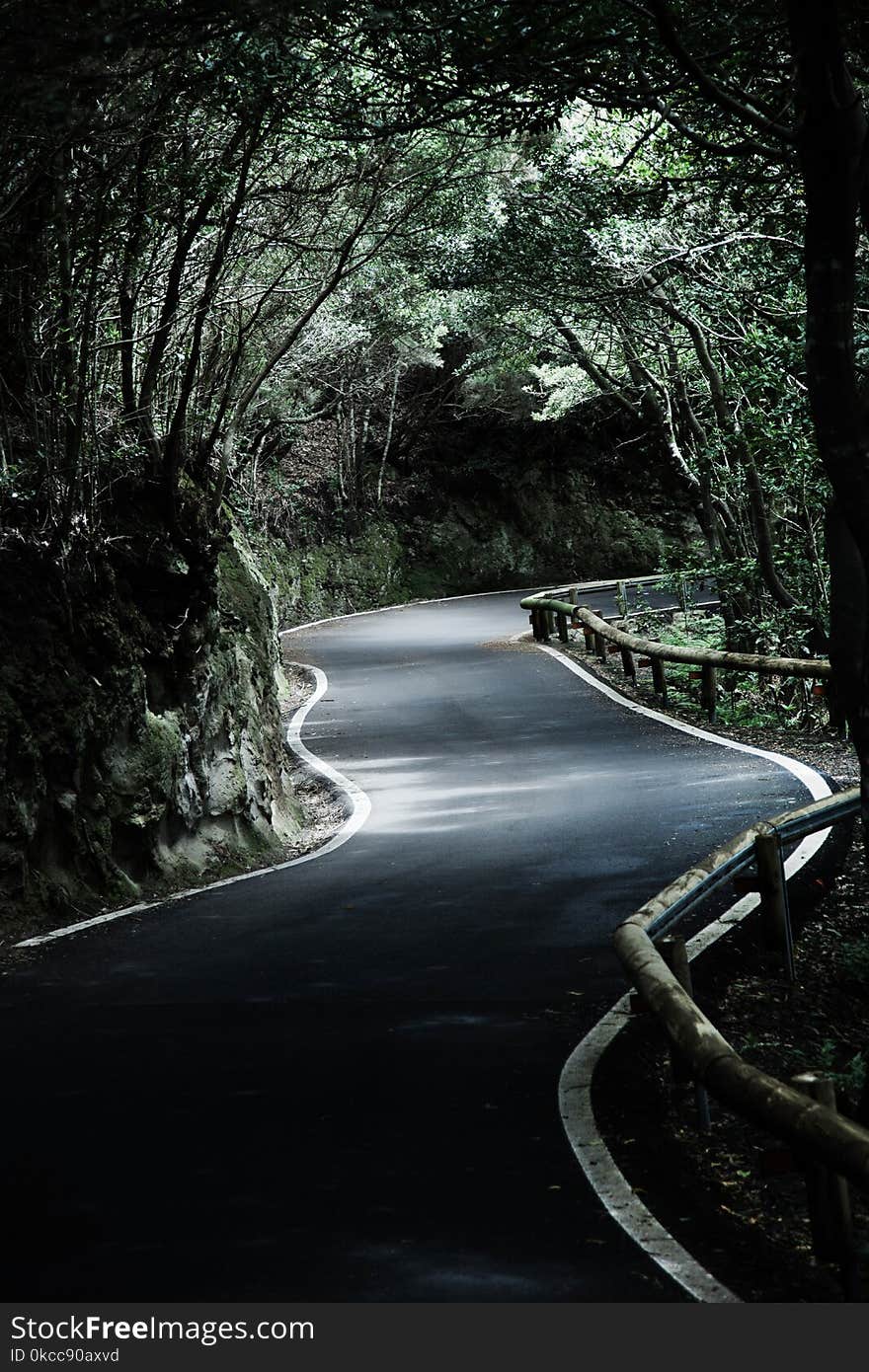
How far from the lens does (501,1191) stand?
619cm

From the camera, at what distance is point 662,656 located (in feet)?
76.6

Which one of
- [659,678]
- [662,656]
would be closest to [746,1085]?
[662,656]

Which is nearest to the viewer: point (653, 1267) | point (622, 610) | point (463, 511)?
point (653, 1267)

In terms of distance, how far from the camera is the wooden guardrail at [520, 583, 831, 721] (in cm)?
1973

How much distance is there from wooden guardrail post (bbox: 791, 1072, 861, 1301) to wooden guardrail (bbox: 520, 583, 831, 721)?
46.3 ft

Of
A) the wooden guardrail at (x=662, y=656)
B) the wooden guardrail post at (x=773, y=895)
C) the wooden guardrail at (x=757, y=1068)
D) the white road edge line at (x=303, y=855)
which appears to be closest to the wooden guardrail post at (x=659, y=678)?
the wooden guardrail at (x=662, y=656)

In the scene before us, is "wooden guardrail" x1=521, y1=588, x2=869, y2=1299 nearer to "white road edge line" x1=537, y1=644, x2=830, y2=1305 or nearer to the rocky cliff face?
"white road edge line" x1=537, y1=644, x2=830, y2=1305

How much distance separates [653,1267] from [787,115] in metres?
9.74

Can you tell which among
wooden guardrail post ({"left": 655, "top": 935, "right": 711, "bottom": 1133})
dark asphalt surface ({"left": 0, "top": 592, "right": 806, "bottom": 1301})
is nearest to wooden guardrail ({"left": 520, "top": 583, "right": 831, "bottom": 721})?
dark asphalt surface ({"left": 0, "top": 592, "right": 806, "bottom": 1301})

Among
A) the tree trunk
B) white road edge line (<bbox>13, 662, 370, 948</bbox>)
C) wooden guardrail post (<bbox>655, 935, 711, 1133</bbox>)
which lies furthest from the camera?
white road edge line (<bbox>13, 662, 370, 948</bbox>)

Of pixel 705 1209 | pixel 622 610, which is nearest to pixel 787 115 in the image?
pixel 705 1209

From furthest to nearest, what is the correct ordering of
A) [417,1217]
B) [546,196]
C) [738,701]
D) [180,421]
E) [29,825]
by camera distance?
1. [738,701]
2. [546,196]
3. [180,421]
4. [29,825]
5. [417,1217]

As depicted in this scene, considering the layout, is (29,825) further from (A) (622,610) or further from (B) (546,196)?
(A) (622,610)

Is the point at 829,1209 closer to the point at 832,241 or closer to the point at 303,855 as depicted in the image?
the point at 832,241
